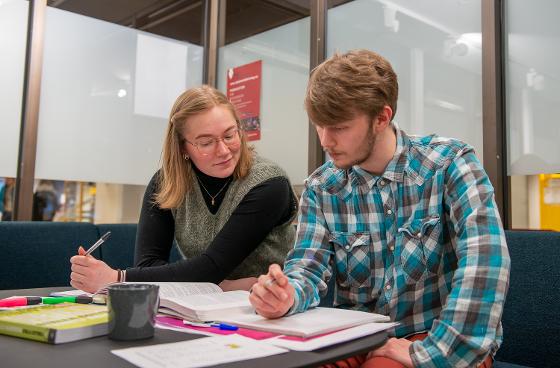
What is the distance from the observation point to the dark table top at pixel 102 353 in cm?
68

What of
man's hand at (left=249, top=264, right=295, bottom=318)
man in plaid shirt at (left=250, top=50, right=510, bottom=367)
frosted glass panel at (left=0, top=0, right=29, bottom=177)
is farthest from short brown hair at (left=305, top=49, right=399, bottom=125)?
frosted glass panel at (left=0, top=0, right=29, bottom=177)

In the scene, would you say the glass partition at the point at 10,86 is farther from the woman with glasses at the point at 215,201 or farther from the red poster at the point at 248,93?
Result: the woman with glasses at the point at 215,201

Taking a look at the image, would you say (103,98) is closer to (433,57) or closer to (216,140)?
(216,140)

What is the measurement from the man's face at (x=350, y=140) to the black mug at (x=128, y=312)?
584 mm

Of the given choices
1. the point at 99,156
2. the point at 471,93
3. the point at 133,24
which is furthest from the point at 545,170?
the point at 133,24

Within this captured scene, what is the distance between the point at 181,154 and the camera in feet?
6.27

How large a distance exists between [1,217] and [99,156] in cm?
67

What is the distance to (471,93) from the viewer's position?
7.99 feet

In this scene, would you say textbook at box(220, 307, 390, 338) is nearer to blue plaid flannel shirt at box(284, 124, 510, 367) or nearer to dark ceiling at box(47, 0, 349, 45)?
blue plaid flannel shirt at box(284, 124, 510, 367)

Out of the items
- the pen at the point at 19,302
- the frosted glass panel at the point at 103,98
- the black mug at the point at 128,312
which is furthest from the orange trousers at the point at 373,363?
the frosted glass panel at the point at 103,98

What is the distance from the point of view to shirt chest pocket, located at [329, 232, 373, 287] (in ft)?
4.18

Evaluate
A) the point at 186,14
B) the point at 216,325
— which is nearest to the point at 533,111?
the point at 216,325

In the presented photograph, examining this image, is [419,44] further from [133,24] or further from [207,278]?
[133,24]

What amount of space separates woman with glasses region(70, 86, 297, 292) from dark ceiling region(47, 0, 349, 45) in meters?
1.64
